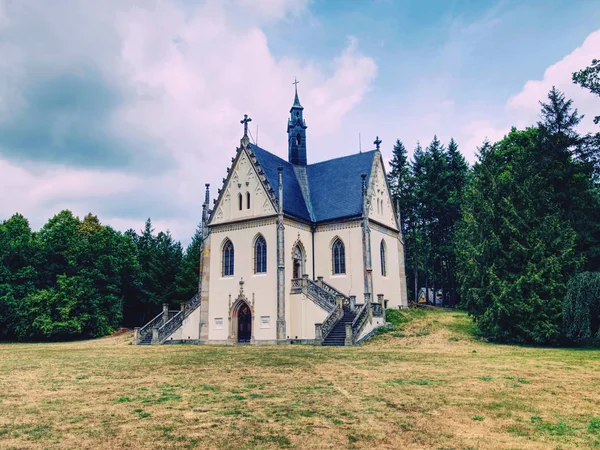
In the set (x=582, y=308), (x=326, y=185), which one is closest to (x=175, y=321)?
(x=326, y=185)

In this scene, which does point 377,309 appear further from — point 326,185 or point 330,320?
point 326,185

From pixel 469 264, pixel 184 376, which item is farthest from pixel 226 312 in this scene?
pixel 184 376

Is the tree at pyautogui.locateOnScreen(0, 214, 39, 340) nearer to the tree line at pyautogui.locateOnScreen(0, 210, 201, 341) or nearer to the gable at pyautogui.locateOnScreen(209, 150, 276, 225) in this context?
the tree line at pyautogui.locateOnScreen(0, 210, 201, 341)

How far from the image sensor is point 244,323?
33.1 meters

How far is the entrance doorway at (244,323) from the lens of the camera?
3262 centimetres

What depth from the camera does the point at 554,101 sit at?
27922 millimetres

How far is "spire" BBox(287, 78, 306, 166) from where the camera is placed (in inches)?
1609

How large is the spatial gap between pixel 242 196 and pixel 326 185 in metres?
7.04

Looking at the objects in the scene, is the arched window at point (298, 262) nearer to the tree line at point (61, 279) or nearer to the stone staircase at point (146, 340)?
the stone staircase at point (146, 340)

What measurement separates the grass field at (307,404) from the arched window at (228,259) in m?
17.2

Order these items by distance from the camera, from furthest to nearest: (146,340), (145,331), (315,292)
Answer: (145,331) → (146,340) → (315,292)

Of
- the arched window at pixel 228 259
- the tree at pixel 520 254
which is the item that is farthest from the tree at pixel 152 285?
the tree at pixel 520 254

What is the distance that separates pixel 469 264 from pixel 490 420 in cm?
2064

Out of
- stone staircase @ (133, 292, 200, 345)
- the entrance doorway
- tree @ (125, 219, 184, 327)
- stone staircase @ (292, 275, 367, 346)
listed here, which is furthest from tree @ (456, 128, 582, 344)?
tree @ (125, 219, 184, 327)
